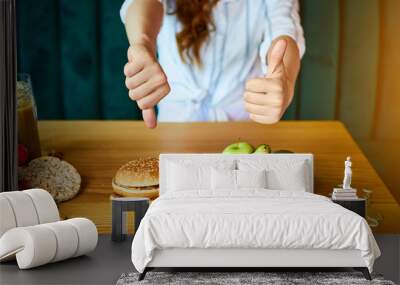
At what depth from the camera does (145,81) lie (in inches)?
241

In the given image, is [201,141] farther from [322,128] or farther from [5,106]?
[5,106]

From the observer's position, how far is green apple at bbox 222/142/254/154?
19.3 ft

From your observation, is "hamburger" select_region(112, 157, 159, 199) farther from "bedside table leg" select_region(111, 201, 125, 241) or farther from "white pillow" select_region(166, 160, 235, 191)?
"bedside table leg" select_region(111, 201, 125, 241)

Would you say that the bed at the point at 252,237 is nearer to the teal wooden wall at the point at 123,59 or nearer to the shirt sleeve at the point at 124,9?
the teal wooden wall at the point at 123,59

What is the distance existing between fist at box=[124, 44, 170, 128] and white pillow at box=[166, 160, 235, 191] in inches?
23.0

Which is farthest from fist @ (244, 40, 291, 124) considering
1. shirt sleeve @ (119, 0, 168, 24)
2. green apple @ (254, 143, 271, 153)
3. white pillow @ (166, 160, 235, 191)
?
shirt sleeve @ (119, 0, 168, 24)

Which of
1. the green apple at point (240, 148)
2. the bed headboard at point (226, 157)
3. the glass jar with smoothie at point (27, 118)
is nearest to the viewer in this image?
the bed headboard at point (226, 157)

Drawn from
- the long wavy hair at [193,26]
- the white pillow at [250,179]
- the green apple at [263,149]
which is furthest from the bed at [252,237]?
the long wavy hair at [193,26]

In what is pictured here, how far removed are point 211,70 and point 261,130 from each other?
2.01 ft

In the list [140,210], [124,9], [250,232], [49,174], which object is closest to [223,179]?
[140,210]

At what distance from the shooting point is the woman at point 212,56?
6.03m

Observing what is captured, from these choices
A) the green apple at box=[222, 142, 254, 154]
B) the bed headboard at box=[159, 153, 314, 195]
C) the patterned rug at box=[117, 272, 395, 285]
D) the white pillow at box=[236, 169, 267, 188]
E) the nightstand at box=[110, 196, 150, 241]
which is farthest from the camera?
the green apple at box=[222, 142, 254, 154]

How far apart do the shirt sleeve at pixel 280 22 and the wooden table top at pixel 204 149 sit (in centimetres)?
56

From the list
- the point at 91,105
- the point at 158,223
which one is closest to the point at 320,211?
the point at 158,223
